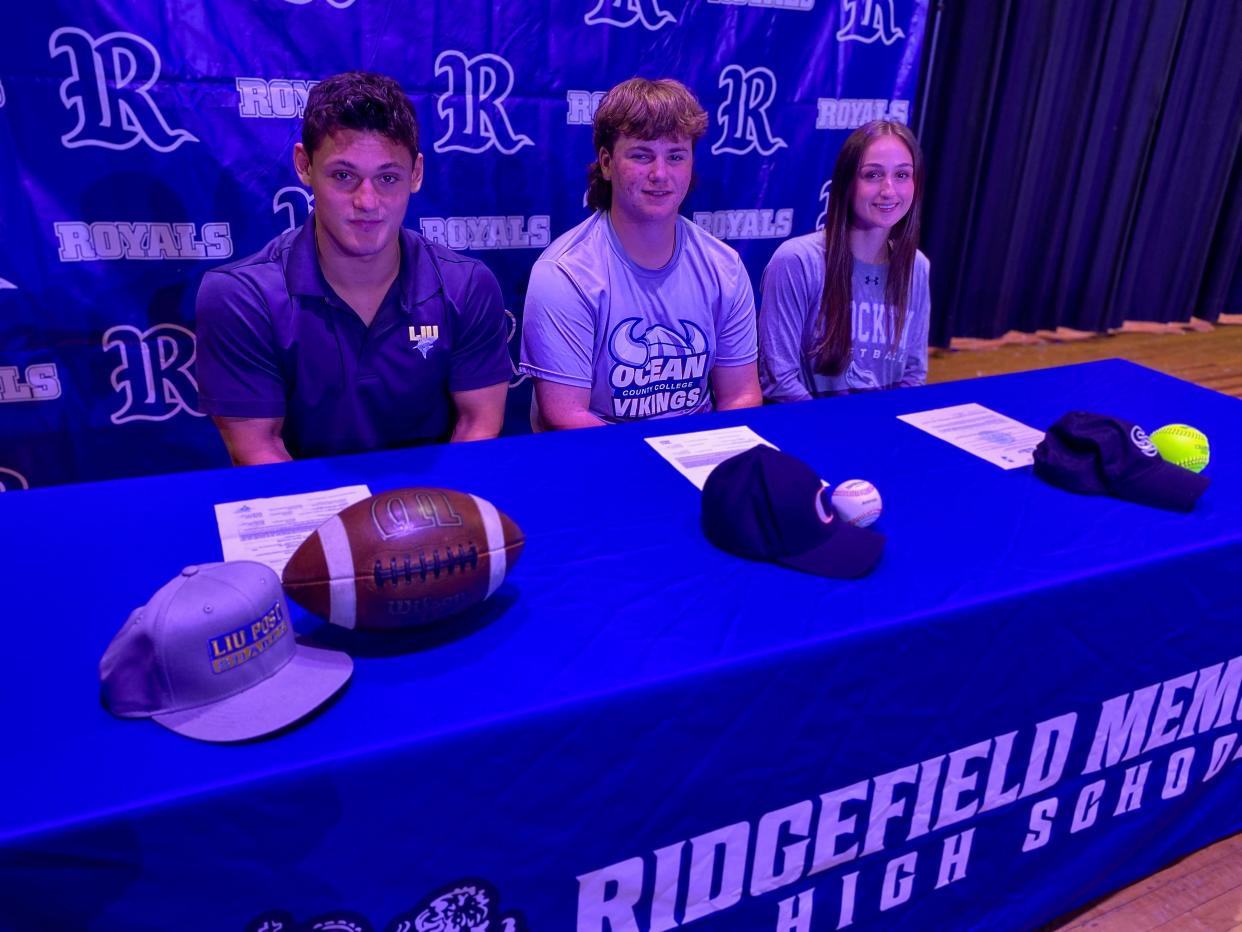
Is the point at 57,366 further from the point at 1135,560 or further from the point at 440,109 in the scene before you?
the point at 1135,560

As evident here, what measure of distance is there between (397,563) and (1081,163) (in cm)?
407

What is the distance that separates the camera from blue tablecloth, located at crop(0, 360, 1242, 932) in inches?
29.3

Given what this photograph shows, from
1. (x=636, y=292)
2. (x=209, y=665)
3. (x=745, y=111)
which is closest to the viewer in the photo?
(x=209, y=665)

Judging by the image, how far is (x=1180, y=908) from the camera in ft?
4.39

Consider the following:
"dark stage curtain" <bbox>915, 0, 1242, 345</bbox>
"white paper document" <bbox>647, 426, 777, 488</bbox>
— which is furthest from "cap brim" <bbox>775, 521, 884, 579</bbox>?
"dark stage curtain" <bbox>915, 0, 1242, 345</bbox>

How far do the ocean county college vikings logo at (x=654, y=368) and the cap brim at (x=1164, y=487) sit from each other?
86 centimetres

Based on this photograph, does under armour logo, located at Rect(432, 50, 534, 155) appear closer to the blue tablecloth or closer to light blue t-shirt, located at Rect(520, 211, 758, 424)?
light blue t-shirt, located at Rect(520, 211, 758, 424)

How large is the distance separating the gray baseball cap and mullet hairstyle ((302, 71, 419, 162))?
81 centimetres

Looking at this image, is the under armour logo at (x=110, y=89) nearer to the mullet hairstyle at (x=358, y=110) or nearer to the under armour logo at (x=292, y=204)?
the under armour logo at (x=292, y=204)

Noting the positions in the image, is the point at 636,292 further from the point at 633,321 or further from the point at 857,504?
the point at 857,504

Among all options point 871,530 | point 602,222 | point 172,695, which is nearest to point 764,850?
point 871,530

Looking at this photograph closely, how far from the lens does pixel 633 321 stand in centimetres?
176

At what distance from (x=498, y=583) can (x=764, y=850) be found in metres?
0.44

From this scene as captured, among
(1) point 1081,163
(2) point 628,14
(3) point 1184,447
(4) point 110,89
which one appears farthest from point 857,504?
(1) point 1081,163
